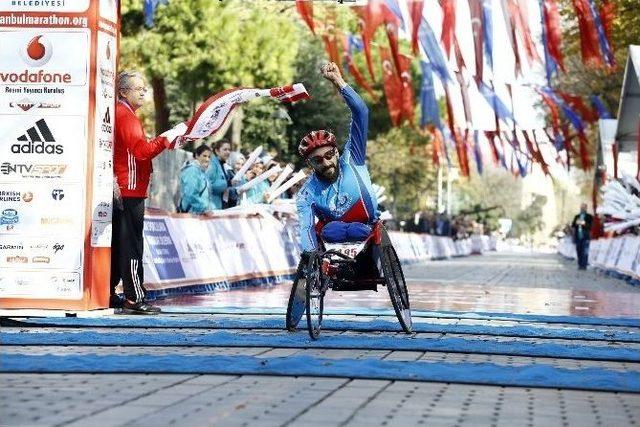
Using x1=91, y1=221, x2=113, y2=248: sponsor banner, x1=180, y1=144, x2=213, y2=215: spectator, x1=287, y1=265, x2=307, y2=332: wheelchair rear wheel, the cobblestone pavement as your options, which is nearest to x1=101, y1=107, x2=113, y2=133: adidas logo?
x1=91, y1=221, x2=113, y2=248: sponsor banner

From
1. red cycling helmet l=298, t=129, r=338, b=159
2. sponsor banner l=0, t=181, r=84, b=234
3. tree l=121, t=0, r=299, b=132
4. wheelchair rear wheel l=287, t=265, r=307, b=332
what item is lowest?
wheelchair rear wheel l=287, t=265, r=307, b=332

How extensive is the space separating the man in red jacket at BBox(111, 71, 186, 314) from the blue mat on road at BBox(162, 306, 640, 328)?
53 cm

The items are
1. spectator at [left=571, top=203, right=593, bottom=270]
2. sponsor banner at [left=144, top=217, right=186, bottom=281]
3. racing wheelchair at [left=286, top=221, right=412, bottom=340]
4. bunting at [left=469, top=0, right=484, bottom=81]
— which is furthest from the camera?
spectator at [left=571, top=203, right=593, bottom=270]

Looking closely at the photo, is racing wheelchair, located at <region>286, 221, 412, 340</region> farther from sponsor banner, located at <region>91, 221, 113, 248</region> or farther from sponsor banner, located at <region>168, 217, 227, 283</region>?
sponsor banner, located at <region>168, 217, 227, 283</region>

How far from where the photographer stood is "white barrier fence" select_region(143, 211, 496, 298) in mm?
19531

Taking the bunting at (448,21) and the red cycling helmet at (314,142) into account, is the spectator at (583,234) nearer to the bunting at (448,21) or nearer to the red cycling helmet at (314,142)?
the bunting at (448,21)

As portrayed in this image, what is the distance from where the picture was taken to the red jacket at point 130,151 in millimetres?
14891

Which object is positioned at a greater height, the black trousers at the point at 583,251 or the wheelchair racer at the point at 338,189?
the wheelchair racer at the point at 338,189

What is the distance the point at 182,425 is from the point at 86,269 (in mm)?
7258

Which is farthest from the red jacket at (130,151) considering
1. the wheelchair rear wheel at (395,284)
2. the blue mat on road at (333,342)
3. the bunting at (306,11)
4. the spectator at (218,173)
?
the spectator at (218,173)

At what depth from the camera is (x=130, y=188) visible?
1506 cm

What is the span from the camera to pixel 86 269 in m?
13.9

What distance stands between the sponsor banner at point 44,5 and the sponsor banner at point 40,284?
226cm

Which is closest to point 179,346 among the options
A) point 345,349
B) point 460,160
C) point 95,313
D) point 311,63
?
point 345,349
